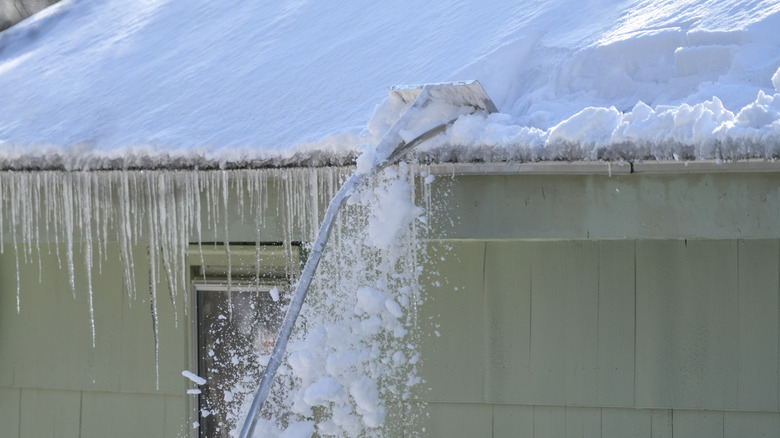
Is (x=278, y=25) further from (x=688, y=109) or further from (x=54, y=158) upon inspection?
(x=688, y=109)

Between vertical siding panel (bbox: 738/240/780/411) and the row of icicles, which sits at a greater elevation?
the row of icicles

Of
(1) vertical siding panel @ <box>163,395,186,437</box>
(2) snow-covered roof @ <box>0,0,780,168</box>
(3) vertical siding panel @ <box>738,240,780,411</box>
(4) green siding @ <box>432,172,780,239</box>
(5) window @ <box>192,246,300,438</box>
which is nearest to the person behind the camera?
(2) snow-covered roof @ <box>0,0,780,168</box>

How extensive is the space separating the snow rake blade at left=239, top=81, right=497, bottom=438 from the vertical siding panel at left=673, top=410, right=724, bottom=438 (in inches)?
68.9

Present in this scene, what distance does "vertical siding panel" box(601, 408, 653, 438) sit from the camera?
3760 mm

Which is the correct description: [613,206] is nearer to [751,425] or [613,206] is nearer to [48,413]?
[751,425]

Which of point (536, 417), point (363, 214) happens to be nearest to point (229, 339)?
point (363, 214)

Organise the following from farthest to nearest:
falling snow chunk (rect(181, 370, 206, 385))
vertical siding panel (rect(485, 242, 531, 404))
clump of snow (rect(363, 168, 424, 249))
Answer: falling snow chunk (rect(181, 370, 206, 385)) < vertical siding panel (rect(485, 242, 531, 404)) < clump of snow (rect(363, 168, 424, 249))

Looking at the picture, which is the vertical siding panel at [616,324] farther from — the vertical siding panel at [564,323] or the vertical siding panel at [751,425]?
the vertical siding panel at [751,425]

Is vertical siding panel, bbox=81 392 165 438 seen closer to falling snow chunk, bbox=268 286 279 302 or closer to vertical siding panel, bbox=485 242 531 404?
falling snow chunk, bbox=268 286 279 302

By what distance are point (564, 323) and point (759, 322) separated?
0.82m

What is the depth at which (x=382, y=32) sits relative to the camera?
13.2ft

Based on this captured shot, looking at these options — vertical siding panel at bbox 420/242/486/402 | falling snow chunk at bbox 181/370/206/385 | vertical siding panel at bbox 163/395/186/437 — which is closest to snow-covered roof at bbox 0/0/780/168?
vertical siding panel at bbox 420/242/486/402

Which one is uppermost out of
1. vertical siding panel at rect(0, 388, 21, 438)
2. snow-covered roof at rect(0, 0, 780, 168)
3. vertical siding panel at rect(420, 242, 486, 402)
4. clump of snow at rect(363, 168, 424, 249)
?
snow-covered roof at rect(0, 0, 780, 168)

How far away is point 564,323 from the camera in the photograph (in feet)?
12.5
